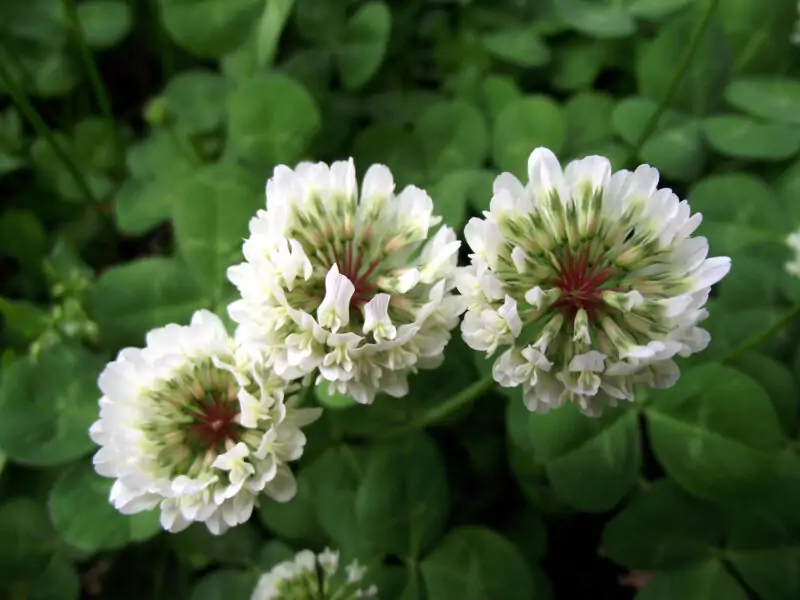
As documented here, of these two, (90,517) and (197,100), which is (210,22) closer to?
(197,100)

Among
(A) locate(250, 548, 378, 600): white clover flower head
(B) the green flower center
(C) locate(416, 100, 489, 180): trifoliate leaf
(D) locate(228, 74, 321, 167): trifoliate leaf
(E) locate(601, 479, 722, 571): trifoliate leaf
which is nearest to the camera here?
(B) the green flower center

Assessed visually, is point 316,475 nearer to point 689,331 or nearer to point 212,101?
point 689,331

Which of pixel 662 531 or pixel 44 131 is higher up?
pixel 44 131

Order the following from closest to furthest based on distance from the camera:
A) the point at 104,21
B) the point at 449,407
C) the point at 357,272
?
1. the point at 357,272
2. the point at 449,407
3. the point at 104,21

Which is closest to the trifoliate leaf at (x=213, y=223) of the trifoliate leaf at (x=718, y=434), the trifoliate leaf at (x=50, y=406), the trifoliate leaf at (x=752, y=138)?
the trifoliate leaf at (x=50, y=406)

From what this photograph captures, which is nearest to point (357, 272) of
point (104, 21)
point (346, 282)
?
point (346, 282)

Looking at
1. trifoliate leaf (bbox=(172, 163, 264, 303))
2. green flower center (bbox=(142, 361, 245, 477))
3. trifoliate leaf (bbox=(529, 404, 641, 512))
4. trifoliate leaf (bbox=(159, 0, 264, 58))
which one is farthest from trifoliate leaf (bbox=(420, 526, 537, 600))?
trifoliate leaf (bbox=(159, 0, 264, 58))

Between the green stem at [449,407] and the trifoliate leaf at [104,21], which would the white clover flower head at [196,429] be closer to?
the green stem at [449,407]

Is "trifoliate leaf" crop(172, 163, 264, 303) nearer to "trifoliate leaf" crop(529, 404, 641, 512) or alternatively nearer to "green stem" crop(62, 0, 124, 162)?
"green stem" crop(62, 0, 124, 162)
